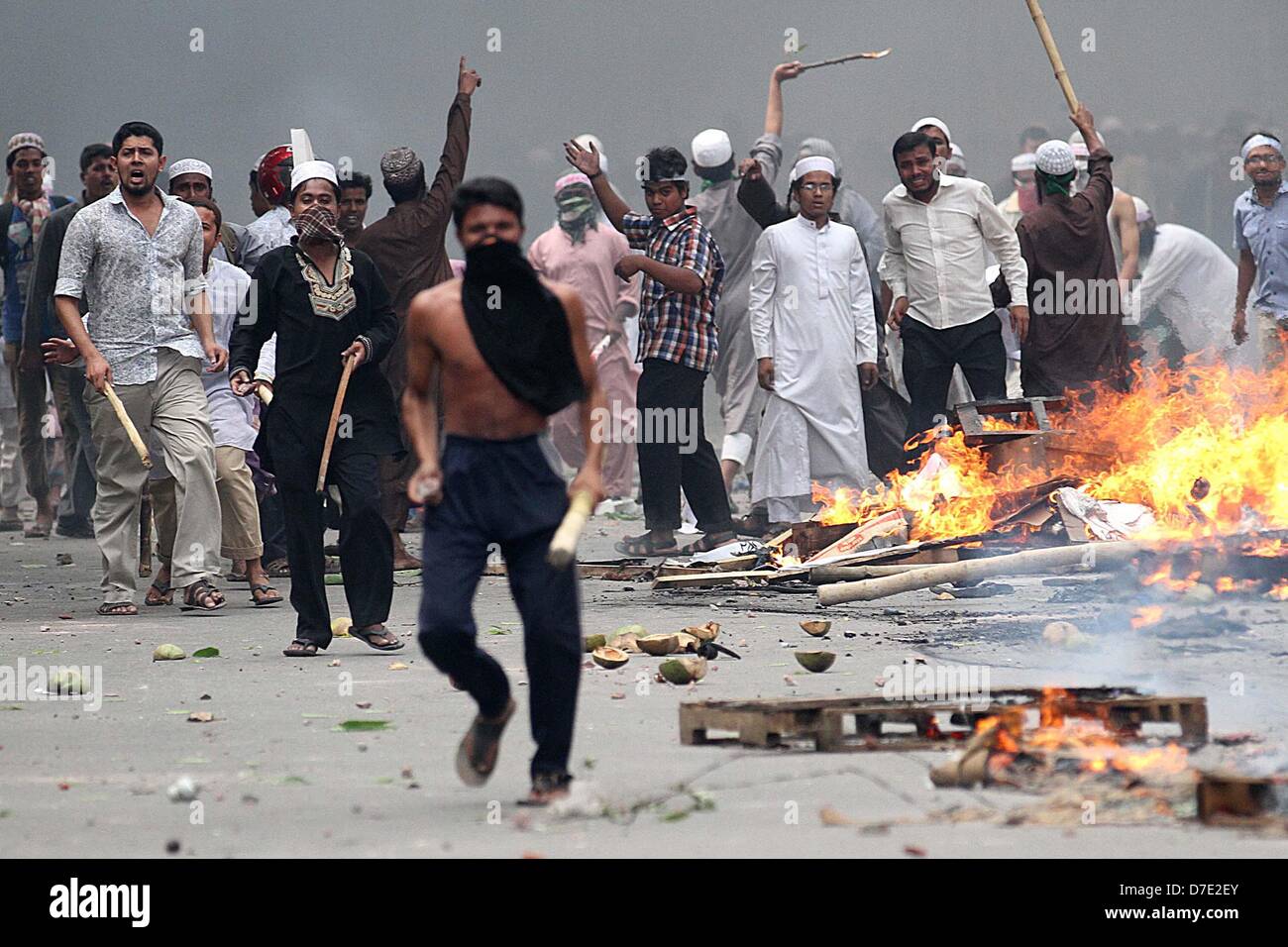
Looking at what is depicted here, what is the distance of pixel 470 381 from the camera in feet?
18.3

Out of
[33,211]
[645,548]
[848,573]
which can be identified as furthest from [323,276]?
[33,211]

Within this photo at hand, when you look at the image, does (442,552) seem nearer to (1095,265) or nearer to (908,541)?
(908,541)

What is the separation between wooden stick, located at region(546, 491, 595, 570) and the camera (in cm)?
528

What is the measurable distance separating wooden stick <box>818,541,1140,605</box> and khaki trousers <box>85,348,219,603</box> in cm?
308

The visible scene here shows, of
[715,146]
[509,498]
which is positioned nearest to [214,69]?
[715,146]

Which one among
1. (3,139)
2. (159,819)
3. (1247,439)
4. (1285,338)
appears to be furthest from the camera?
(3,139)

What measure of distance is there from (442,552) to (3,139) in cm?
1780

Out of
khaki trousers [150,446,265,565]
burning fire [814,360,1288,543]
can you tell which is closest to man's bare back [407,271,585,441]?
burning fire [814,360,1288,543]

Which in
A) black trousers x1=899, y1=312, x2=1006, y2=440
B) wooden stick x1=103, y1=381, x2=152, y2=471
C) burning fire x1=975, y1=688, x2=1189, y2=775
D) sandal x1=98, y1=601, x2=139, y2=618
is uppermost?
black trousers x1=899, y1=312, x2=1006, y2=440

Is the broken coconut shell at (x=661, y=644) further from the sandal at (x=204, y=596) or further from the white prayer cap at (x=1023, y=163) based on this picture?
the white prayer cap at (x=1023, y=163)

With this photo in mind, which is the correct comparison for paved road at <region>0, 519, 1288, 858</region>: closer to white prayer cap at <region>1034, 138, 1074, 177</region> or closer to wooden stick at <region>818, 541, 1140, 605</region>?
wooden stick at <region>818, 541, 1140, 605</region>

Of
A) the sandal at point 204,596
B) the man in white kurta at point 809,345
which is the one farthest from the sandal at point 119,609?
the man in white kurta at point 809,345

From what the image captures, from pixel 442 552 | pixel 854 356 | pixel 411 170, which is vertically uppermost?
pixel 411 170
